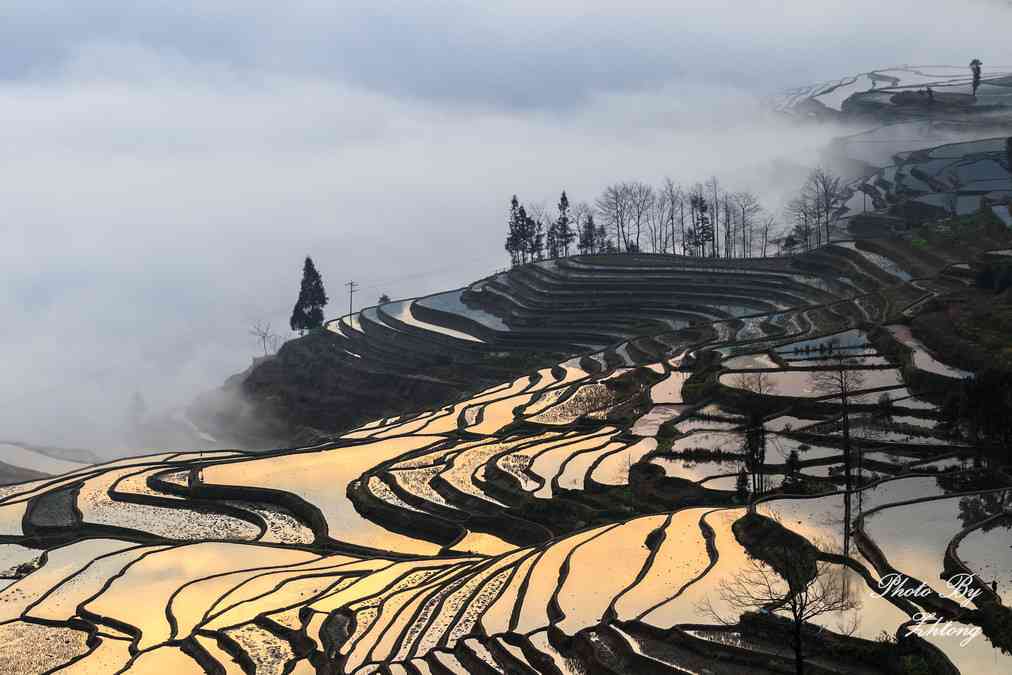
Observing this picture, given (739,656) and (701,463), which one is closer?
(739,656)

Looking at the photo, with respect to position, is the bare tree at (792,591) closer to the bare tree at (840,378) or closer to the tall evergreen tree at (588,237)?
the bare tree at (840,378)

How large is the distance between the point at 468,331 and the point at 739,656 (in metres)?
51.6

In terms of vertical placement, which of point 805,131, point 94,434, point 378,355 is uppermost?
point 805,131

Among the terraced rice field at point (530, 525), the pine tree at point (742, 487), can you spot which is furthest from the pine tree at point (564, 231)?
the pine tree at point (742, 487)

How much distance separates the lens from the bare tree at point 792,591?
17844mm

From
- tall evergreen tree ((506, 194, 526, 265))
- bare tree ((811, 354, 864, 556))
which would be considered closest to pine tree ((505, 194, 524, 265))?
tall evergreen tree ((506, 194, 526, 265))

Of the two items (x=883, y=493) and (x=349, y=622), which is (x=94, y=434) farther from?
(x=883, y=493)

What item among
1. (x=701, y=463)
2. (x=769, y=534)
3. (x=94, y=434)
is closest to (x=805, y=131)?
(x=94, y=434)

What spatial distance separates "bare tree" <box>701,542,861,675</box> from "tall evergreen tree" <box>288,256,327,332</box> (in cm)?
6433

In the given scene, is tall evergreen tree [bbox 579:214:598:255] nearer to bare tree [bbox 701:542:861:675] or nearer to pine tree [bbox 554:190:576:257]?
pine tree [bbox 554:190:576:257]

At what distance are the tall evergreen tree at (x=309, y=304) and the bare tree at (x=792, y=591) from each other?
211 feet

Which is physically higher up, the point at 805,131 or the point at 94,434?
the point at 805,131

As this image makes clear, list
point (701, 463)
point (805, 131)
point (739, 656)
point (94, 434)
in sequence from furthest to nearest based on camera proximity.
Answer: point (805, 131) → point (94, 434) → point (701, 463) → point (739, 656)

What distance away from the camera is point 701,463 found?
33.2 metres
